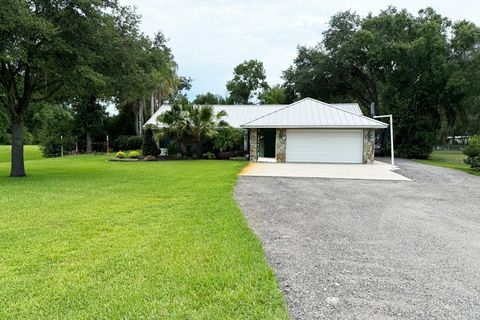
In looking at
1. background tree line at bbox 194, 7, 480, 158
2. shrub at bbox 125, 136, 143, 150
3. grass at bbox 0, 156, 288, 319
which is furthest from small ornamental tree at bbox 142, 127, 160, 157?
grass at bbox 0, 156, 288, 319

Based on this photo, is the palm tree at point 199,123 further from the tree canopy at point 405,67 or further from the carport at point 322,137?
the tree canopy at point 405,67

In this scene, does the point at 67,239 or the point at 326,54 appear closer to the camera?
the point at 67,239

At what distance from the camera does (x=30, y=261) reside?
162 inches

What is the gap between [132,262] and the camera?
4074 millimetres

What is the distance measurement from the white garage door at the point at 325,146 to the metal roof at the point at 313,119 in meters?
0.58

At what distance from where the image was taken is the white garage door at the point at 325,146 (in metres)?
19.5

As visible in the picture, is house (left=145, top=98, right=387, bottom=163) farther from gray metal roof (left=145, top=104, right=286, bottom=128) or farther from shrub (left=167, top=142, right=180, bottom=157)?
shrub (left=167, top=142, right=180, bottom=157)

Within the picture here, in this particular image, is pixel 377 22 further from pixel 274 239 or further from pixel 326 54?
pixel 274 239

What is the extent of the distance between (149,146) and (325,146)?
11.6 metres

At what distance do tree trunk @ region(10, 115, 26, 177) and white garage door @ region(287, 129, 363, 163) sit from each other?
1334cm

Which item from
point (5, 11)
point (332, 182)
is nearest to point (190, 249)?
point (332, 182)

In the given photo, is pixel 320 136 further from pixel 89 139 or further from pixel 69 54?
pixel 89 139

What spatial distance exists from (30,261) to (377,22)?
99.5 feet

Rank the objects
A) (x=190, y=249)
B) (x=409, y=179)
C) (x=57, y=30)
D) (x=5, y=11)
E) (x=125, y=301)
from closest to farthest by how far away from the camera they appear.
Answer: (x=125, y=301) → (x=190, y=249) → (x=5, y=11) → (x=57, y=30) → (x=409, y=179)
